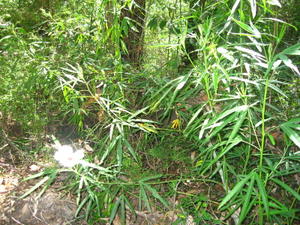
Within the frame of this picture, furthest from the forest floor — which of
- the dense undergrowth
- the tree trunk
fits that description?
the tree trunk

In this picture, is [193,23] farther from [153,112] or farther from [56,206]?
[56,206]

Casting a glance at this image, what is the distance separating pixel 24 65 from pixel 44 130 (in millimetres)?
575

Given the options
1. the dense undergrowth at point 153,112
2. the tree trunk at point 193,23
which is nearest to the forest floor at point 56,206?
the dense undergrowth at point 153,112

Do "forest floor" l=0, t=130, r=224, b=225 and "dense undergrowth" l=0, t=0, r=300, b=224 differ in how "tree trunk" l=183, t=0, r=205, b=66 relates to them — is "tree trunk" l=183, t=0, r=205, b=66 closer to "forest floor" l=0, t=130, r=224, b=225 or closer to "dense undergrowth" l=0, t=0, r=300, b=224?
"dense undergrowth" l=0, t=0, r=300, b=224

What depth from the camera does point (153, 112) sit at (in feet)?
7.18

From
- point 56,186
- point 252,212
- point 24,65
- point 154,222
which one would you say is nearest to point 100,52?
point 24,65

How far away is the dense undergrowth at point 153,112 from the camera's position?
1.49m

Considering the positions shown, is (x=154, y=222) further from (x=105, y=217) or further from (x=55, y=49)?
(x=55, y=49)

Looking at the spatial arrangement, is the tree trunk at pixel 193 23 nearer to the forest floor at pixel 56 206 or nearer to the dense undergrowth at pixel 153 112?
the dense undergrowth at pixel 153 112

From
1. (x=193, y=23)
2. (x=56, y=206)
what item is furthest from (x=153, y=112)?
(x=56, y=206)

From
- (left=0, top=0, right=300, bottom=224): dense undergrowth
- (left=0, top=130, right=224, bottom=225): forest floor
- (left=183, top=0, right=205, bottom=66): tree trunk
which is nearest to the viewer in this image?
(left=183, top=0, right=205, bottom=66): tree trunk

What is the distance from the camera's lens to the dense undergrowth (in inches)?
58.6

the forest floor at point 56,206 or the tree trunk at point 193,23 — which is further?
the forest floor at point 56,206

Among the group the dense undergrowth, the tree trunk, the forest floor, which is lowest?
the forest floor
